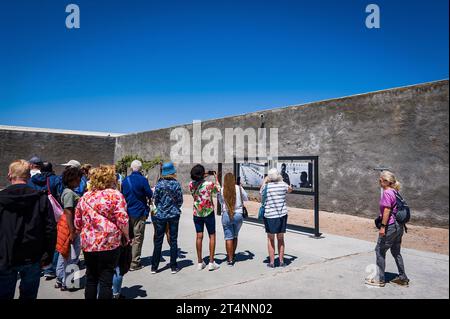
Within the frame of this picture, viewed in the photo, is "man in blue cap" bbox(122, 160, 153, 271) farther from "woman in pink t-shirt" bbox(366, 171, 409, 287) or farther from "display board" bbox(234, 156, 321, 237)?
"display board" bbox(234, 156, 321, 237)

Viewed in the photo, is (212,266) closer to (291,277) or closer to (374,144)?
(291,277)

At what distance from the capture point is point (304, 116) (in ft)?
40.2

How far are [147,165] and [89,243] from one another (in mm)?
15230

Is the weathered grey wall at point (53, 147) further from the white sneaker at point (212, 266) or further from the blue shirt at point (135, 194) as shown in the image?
the white sneaker at point (212, 266)

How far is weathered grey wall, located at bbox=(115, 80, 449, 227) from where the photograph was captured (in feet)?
28.5

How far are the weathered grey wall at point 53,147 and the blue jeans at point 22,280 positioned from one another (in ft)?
71.7

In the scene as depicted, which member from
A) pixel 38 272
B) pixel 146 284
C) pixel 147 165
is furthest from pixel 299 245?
pixel 147 165

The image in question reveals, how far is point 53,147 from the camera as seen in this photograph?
75.3 ft

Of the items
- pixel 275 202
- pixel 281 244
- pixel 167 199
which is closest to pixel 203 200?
pixel 167 199

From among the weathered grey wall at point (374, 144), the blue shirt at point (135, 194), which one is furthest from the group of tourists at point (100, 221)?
the weathered grey wall at point (374, 144)

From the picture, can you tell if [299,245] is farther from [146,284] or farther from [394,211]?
[146,284]

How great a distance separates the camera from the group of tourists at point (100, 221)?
2900 mm

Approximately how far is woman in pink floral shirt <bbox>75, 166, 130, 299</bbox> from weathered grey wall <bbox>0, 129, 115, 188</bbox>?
2189cm
